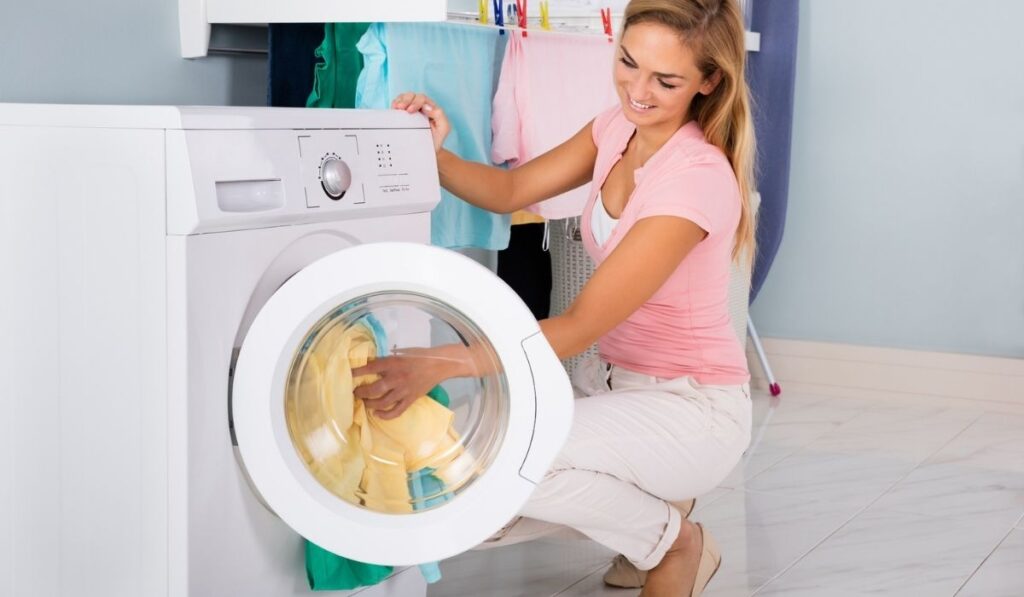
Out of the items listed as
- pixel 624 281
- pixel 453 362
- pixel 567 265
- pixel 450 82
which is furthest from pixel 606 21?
pixel 453 362

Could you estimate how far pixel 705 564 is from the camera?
1.94 metres

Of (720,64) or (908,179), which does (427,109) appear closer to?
(720,64)

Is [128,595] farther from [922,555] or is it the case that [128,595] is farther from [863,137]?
[863,137]

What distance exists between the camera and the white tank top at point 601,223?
193 centimetres

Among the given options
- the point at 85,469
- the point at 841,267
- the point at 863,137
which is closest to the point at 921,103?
the point at 863,137

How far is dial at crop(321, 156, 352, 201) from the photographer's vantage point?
1.50 m

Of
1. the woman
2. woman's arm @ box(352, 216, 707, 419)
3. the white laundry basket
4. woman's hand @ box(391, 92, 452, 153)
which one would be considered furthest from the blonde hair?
the white laundry basket

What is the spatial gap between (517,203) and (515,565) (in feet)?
2.14

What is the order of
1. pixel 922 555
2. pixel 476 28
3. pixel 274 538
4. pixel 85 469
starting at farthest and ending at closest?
pixel 922 555, pixel 476 28, pixel 274 538, pixel 85 469

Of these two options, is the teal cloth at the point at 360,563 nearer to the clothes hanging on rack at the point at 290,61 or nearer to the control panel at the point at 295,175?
the control panel at the point at 295,175

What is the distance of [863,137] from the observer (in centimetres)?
350

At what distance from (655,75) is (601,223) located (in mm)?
274

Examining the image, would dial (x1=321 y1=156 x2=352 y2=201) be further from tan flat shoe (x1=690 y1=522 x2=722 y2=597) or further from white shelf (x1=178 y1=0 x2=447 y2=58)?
tan flat shoe (x1=690 y1=522 x2=722 y2=597)

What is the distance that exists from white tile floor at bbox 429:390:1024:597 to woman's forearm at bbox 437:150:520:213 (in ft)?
2.14
